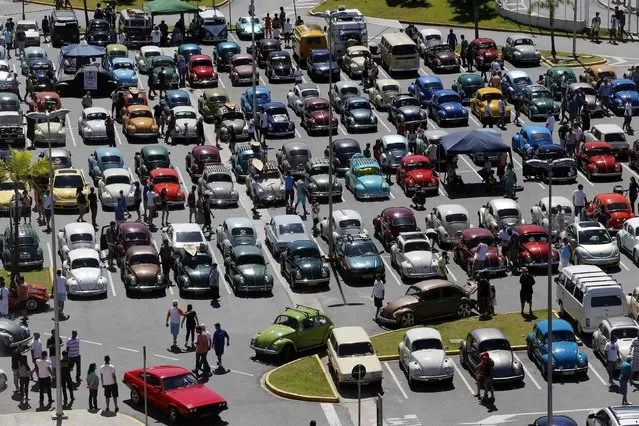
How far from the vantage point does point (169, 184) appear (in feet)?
244

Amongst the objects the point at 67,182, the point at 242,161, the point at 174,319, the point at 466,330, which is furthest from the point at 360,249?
the point at 67,182

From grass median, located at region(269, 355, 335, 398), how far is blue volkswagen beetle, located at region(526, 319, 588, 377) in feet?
22.7

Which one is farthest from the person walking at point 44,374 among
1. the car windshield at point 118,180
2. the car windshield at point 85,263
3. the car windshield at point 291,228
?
the car windshield at point 118,180

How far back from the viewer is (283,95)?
3585 inches

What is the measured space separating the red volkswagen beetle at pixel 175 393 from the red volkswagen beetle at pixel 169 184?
19.2 m

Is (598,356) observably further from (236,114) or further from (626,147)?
(236,114)

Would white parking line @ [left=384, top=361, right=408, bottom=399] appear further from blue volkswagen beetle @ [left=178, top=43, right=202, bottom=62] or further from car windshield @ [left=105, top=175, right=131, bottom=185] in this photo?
blue volkswagen beetle @ [left=178, top=43, right=202, bottom=62]

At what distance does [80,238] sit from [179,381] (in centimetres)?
1513

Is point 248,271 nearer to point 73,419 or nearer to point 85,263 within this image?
point 85,263

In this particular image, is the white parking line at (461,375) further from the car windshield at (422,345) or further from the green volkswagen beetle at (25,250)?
the green volkswagen beetle at (25,250)

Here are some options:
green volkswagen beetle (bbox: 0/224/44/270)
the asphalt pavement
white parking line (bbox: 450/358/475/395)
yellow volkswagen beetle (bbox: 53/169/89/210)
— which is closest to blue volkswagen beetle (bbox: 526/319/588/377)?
the asphalt pavement

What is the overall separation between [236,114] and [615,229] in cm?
2068

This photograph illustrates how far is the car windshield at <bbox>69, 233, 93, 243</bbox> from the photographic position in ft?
223

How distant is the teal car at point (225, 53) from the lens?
94938 mm
